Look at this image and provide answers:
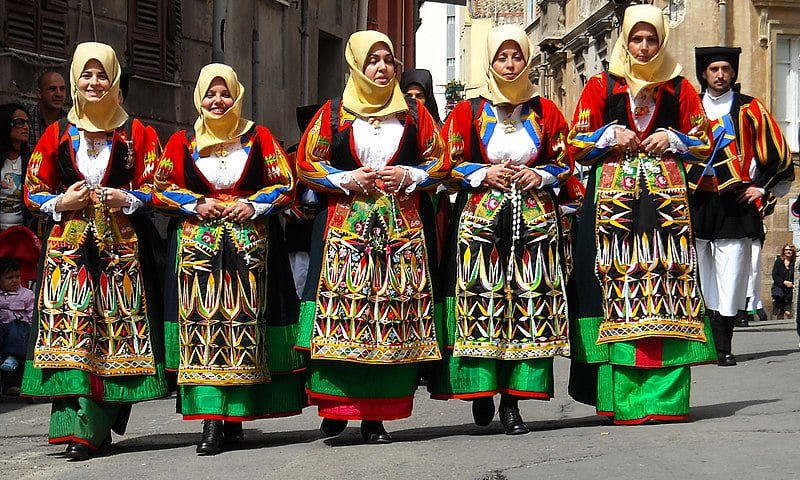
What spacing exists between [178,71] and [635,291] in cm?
1007

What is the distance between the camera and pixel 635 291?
8.60 meters

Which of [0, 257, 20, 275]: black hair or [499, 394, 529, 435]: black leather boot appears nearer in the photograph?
[499, 394, 529, 435]: black leather boot

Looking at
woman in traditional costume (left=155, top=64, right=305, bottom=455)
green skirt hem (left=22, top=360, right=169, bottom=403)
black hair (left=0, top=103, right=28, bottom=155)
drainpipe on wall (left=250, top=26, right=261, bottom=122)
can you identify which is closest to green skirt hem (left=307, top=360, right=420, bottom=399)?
woman in traditional costume (left=155, top=64, right=305, bottom=455)

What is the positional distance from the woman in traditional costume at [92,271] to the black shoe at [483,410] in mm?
1744

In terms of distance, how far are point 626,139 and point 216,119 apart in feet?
7.28

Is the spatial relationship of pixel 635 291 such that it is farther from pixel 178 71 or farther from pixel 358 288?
pixel 178 71

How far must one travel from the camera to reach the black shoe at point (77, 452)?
8281mm

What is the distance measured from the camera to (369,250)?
27.3ft

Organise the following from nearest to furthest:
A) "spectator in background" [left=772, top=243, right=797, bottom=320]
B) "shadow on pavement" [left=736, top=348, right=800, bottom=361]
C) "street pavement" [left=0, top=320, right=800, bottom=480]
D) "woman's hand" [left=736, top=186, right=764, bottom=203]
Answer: "street pavement" [left=0, top=320, right=800, bottom=480], "woman's hand" [left=736, top=186, right=764, bottom=203], "shadow on pavement" [left=736, top=348, right=800, bottom=361], "spectator in background" [left=772, top=243, right=797, bottom=320]

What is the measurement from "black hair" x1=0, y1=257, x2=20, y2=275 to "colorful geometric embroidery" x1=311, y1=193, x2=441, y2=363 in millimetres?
3686

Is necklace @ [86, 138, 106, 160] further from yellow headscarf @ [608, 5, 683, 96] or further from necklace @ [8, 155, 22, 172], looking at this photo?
necklace @ [8, 155, 22, 172]

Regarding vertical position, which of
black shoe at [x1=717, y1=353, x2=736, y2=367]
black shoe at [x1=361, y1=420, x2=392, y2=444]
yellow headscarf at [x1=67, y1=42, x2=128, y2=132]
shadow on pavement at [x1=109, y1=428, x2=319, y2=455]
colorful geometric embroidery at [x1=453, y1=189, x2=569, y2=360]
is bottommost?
shadow on pavement at [x1=109, y1=428, x2=319, y2=455]

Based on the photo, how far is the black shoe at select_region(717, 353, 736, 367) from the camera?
11898mm

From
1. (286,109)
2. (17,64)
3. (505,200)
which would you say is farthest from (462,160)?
(286,109)
